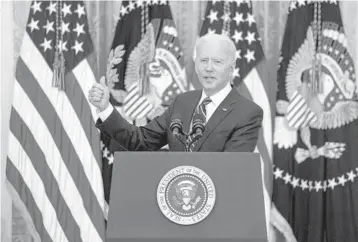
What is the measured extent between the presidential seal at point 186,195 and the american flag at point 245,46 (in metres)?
2.83

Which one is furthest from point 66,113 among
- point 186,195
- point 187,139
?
point 186,195

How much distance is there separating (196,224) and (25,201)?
9.78 ft

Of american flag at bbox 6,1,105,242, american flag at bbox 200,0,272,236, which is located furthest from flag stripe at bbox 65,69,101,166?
american flag at bbox 200,0,272,236

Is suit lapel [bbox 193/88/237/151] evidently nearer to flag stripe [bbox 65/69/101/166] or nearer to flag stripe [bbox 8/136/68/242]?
flag stripe [bbox 65/69/101/166]

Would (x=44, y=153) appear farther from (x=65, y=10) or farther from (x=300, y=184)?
(x=300, y=184)

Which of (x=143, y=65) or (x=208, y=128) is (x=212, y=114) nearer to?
(x=208, y=128)

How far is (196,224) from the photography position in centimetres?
186

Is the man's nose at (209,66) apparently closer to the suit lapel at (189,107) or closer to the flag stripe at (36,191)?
the suit lapel at (189,107)

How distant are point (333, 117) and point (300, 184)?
1.92ft

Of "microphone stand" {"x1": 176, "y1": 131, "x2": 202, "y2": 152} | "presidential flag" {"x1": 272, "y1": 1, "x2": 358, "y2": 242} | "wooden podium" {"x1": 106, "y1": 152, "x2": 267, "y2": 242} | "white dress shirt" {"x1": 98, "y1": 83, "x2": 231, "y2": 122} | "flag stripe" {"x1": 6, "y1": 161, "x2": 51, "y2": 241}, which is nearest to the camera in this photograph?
"wooden podium" {"x1": 106, "y1": 152, "x2": 267, "y2": 242}

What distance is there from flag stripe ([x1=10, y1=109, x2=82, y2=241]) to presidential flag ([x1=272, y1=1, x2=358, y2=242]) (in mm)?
1572

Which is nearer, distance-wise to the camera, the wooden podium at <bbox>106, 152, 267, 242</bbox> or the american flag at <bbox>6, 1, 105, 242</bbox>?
the wooden podium at <bbox>106, 152, 267, 242</bbox>

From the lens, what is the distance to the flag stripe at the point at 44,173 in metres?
4.57

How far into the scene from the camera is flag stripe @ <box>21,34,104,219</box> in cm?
461
